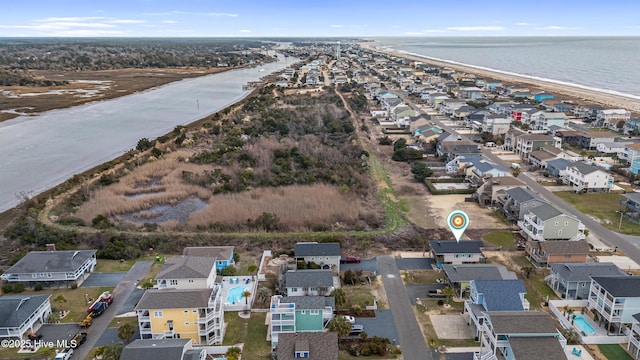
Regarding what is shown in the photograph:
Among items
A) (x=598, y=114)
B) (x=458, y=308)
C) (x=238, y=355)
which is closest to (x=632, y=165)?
(x=598, y=114)

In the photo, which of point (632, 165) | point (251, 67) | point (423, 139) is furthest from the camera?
point (251, 67)

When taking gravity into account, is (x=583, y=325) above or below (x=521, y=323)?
below

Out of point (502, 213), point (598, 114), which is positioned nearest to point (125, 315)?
point (502, 213)

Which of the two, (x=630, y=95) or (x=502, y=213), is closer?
(x=502, y=213)

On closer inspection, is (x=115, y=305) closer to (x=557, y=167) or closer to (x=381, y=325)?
(x=381, y=325)

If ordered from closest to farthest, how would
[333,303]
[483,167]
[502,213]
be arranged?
1. [333,303]
2. [502,213]
3. [483,167]

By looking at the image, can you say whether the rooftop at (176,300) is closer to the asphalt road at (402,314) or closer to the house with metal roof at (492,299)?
the asphalt road at (402,314)

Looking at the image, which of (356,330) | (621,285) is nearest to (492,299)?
(621,285)

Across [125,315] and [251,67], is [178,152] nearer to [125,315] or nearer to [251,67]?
[125,315]
